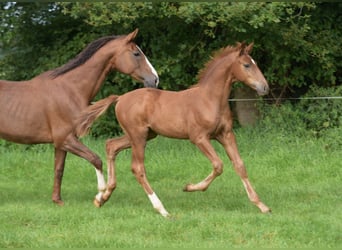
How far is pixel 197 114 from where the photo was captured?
6859mm

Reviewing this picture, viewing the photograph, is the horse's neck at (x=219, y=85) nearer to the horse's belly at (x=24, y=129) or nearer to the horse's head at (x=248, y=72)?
the horse's head at (x=248, y=72)

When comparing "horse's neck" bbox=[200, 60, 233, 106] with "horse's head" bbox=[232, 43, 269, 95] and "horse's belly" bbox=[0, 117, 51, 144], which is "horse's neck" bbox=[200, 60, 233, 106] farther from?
"horse's belly" bbox=[0, 117, 51, 144]

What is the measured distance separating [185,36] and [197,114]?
627 cm

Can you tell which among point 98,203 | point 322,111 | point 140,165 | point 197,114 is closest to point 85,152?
point 98,203

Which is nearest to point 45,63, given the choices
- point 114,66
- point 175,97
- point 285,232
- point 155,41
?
point 155,41

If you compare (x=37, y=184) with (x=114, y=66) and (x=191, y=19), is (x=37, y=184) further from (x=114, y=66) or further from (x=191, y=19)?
(x=191, y=19)

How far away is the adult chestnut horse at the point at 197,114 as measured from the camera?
6.78 meters

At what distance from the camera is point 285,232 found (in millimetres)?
5691

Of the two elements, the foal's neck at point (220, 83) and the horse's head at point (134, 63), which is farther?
the horse's head at point (134, 63)

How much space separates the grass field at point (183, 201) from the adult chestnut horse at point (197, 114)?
1.34 feet

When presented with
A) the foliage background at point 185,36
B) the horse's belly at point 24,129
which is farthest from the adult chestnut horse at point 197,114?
the foliage background at point 185,36

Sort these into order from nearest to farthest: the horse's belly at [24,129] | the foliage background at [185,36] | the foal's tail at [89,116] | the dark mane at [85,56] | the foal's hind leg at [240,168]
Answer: the foal's hind leg at [240,168], the foal's tail at [89,116], the horse's belly at [24,129], the dark mane at [85,56], the foliage background at [185,36]

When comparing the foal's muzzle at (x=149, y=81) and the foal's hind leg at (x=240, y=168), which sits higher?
the foal's muzzle at (x=149, y=81)

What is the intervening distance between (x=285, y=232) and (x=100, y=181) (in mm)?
2569
